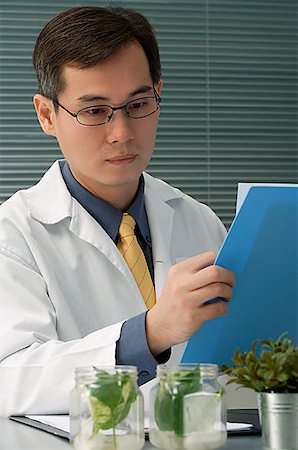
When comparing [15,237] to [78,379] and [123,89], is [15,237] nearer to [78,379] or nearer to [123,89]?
[123,89]

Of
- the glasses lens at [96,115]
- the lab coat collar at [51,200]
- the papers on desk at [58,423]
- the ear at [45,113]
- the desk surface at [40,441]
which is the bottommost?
the desk surface at [40,441]

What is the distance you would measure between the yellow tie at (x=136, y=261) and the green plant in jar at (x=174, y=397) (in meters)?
0.87

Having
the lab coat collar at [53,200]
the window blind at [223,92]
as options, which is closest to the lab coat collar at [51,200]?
the lab coat collar at [53,200]

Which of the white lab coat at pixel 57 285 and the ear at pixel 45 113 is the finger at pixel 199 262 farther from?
the ear at pixel 45 113

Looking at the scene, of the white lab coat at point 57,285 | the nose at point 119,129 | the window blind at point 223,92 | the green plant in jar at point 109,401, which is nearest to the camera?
the green plant in jar at point 109,401

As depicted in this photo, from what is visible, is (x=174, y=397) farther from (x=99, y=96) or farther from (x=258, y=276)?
(x=99, y=96)

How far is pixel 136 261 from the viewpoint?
2078 mm

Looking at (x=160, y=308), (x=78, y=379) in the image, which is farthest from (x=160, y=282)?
(x=78, y=379)

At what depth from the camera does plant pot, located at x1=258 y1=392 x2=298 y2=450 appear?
1.20 metres

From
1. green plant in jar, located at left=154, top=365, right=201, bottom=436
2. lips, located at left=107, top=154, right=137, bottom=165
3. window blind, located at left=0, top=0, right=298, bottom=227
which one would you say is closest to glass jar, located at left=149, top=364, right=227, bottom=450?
green plant in jar, located at left=154, top=365, right=201, bottom=436

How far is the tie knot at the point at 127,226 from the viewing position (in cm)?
208

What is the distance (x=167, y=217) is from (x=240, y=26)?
2.00 meters

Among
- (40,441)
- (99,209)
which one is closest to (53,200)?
(99,209)

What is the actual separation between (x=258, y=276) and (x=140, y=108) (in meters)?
0.60
